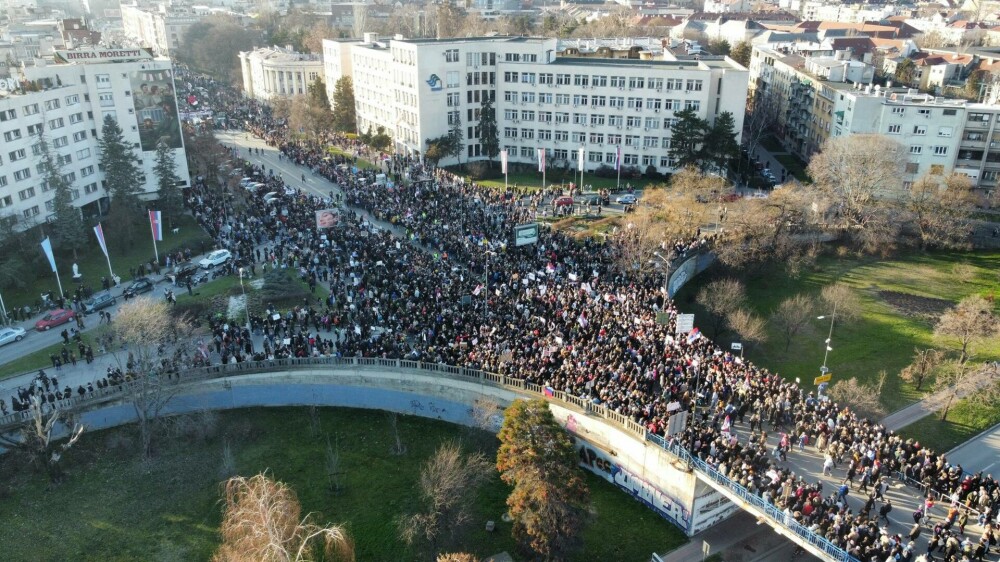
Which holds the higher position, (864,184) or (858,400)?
(864,184)

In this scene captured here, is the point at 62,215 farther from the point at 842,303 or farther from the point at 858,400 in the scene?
the point at 842,303

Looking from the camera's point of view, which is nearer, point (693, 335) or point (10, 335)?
point (693, 335)

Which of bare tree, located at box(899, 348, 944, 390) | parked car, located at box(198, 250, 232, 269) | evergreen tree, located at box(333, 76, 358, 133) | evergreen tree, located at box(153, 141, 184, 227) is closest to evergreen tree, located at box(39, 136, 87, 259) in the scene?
evergreen tree, located at box(153, 141, 184, 227)

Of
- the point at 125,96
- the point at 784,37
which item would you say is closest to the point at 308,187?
the point at 125,96

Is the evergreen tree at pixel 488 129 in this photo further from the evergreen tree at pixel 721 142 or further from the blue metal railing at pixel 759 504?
the blue metal railing at pixel 759 504

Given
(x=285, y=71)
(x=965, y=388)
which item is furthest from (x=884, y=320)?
(x=285, y=71)

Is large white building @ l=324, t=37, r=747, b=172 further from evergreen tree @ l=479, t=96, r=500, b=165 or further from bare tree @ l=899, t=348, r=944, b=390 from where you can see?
bare tree @ l=899, t=348, r=944, b=390
